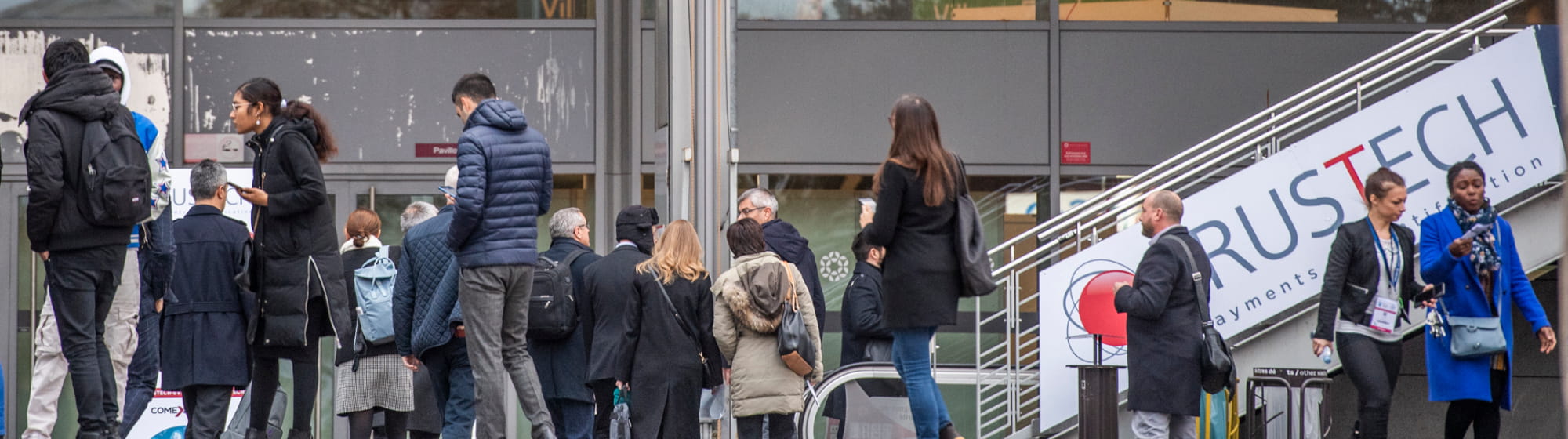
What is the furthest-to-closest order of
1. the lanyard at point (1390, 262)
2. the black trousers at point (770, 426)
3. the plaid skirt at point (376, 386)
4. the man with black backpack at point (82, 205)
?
1. the plaid skirt at point (376, 386)
2. the lanyard at point (1390, 262)
3. the black trousers at point (770, 426)
4. the man with black backpack at point (82, 205)

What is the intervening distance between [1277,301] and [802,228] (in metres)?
4.10

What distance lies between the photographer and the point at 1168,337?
8.02 m

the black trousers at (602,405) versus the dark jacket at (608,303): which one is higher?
the dark jacket at (608,303)

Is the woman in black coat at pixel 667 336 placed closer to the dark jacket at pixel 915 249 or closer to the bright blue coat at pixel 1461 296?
the dark jacket at pixel 915 249

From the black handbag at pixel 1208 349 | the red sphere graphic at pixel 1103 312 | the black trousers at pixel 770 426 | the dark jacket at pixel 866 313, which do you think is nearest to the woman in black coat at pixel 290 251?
the black trousers at pixel 770 426

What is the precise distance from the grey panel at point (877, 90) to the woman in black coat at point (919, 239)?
231 inches

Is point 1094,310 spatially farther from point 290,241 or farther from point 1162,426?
point 290,241

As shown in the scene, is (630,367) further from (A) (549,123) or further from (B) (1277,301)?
(A) (549,123)

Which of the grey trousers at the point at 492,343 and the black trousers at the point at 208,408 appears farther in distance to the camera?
the black trousers at the point at 208,408

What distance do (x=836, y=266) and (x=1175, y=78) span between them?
2.91m

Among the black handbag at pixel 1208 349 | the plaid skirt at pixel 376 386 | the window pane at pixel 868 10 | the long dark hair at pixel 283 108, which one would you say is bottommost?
the plaid skirt at pixel 376 386

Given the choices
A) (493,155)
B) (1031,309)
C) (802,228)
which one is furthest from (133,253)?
(1031,309)

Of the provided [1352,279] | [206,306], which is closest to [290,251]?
[206,306]

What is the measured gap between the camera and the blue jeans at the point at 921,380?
21.3 feet
